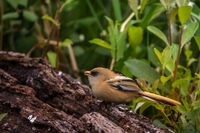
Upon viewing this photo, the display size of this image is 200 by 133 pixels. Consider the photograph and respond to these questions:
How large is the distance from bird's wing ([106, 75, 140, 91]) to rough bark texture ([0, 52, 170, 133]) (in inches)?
5.6

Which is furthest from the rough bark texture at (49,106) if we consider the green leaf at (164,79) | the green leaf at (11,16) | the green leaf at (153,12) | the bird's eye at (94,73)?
the green leaf at (11,16)

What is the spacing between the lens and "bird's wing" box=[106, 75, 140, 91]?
3274 mm

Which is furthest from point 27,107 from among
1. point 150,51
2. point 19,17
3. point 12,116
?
point 19,17

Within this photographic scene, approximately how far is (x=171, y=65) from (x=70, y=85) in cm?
55

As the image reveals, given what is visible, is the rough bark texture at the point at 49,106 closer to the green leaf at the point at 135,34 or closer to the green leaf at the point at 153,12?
the green leaf at the point at 135,34

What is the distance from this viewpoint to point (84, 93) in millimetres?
3174

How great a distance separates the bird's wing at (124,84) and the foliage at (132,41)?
3.4 inches

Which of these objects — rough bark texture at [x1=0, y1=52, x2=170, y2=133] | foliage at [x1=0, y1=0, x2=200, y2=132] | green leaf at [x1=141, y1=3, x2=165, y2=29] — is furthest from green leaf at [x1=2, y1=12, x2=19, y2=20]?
rough bark texture at [x1=0, y1=52, x2=170, y2=133]

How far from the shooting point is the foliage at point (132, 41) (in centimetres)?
328

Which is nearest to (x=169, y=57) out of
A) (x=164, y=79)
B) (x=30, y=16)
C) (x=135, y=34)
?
(x=164, y=79)

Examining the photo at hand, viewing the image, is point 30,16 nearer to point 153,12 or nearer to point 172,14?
point 153,12

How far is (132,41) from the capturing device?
4.01m

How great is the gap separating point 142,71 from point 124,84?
229 mm

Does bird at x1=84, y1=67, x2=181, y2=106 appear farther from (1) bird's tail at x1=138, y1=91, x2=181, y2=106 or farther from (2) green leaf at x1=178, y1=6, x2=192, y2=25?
(2) green leaf at x1=178, y1=6, x2=192, y2=25
